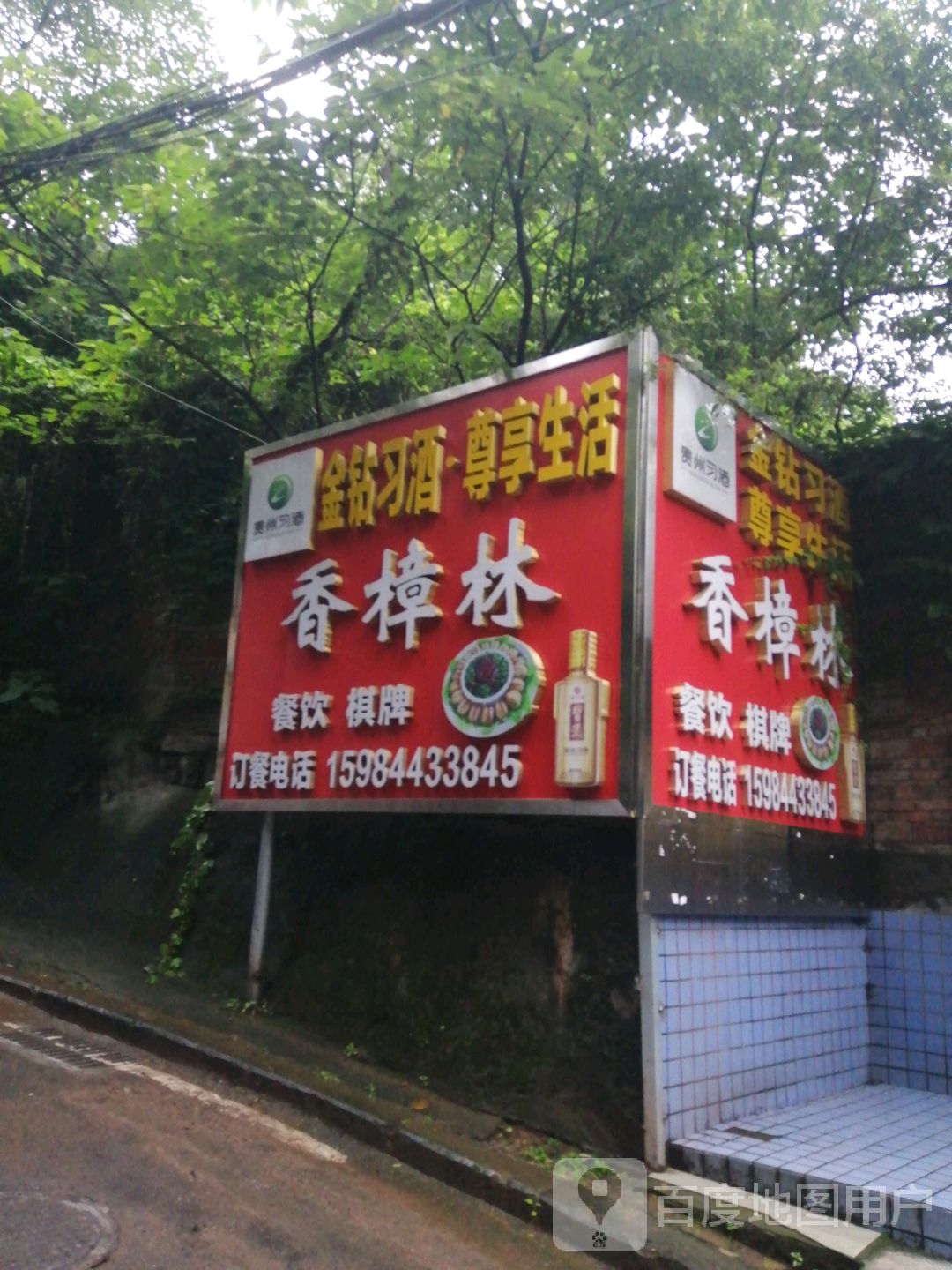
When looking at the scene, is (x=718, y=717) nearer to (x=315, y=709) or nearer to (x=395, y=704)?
(x=395, y=704)

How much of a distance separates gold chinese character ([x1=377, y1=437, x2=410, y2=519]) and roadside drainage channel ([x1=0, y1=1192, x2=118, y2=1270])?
4.41m

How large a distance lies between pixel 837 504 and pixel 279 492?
422 cm

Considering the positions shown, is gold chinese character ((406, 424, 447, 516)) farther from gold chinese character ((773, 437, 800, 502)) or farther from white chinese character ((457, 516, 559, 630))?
gold chinese character ((773, 437, 800, 502))

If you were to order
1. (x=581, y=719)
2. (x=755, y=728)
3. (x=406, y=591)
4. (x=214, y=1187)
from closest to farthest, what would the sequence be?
1. (x=214, y=1187)
2. (x=581, y=719)
3. (x=755, y=728)
4. (x=406, y=591)

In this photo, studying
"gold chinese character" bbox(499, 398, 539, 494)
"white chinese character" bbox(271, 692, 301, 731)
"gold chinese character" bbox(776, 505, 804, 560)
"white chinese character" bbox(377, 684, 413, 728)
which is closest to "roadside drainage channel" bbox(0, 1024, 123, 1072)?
"white chinese character" bbox(271, 692, 301, 731)

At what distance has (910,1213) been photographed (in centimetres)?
459

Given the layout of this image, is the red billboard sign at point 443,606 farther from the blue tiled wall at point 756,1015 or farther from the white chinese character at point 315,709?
the blue tiled wall at point 756,1015

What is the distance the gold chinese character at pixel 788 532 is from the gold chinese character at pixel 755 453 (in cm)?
29

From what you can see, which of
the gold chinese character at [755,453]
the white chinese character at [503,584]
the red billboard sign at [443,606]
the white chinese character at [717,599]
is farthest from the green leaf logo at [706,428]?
the white chinese character at [503,584]

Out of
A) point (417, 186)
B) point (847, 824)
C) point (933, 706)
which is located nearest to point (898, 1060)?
point (847, 824)

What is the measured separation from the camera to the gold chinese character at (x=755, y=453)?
670 centimetres

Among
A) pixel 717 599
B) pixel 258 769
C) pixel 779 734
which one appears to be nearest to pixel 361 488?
pixel 258 769

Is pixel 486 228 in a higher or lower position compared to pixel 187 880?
higher

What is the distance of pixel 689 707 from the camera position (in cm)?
→ 577
